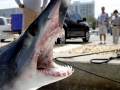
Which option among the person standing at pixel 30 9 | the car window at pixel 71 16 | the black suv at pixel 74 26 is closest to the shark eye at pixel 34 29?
the person standing at pixel 30 9

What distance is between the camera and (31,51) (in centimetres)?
162

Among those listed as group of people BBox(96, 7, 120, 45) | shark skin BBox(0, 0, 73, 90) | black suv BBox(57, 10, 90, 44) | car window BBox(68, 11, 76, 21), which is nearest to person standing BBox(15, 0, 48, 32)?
shark skin BBox(0, 0, 73, 90)

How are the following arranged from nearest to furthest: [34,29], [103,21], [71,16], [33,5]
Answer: [34,29] → [33,5] → [103,21] → [71,16]

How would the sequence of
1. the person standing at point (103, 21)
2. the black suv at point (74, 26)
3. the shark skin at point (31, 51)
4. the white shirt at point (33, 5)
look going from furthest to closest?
the black suv at point (74, 26) → the person standing at point (103, 21) → the white shirt at point (33, 5) → the shark skin at point (31, 51)

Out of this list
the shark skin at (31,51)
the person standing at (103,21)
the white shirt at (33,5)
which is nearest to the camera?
the shark skin at (31,51)

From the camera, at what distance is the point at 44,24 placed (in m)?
1.59

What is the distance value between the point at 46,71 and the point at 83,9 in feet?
367

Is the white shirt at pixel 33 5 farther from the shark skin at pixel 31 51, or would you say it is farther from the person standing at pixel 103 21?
the person standing at pixel 103 21

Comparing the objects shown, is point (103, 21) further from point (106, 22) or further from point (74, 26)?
point (74, 26)

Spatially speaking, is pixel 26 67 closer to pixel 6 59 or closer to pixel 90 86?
pixel 6 59

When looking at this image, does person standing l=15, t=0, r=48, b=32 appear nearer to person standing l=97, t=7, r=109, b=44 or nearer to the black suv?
person standing l=97, t=7, r=109, b=44

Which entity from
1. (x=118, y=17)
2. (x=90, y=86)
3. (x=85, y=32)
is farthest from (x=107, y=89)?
(x=85, y=32)

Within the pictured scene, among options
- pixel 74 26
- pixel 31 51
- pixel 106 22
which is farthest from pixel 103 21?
pixel 31 51

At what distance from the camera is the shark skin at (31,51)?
5.20 ft
